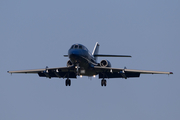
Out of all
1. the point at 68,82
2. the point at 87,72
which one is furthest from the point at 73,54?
the point at 68,82

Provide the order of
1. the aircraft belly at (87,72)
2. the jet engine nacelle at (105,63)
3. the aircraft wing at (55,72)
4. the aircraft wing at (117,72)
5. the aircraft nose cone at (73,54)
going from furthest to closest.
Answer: the jet engine nacelle at (105,63) < the aircraft wing at (55,72) < the aircraft wing at (117,72) < the aircraft belly at (87,72) < the aircraft nose cone at (73,54)

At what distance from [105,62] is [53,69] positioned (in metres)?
5.92

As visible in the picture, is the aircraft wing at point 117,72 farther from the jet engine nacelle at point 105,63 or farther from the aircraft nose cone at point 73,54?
the aircraft nose cone at point 73,54

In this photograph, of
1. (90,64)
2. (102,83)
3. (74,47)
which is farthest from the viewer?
(102,83)

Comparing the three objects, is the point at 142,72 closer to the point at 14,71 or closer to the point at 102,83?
the point at 102,83

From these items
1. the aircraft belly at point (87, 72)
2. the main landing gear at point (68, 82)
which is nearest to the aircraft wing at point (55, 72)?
the main landing gear at point (68, 82)

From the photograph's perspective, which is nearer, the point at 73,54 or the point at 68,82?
the point at 73,54

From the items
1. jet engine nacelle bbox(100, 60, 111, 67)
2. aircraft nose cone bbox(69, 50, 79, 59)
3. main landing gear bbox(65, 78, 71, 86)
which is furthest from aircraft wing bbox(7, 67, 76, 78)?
aircraft nose cone bbox(69, 50, 79, 59)

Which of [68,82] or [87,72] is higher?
[87,72]

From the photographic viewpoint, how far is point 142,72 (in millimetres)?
42344

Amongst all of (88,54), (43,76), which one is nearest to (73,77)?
(43,76)

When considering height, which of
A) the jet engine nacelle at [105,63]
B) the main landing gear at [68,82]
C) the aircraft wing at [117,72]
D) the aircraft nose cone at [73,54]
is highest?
the aircraft nose cone at [73,54]

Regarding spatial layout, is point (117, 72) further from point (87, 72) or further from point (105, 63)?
point (87, 72)

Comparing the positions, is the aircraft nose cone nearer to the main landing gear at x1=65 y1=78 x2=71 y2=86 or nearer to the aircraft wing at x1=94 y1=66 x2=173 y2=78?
the aircraft wing at x1=94 y1=66 x2=173 y2=78
